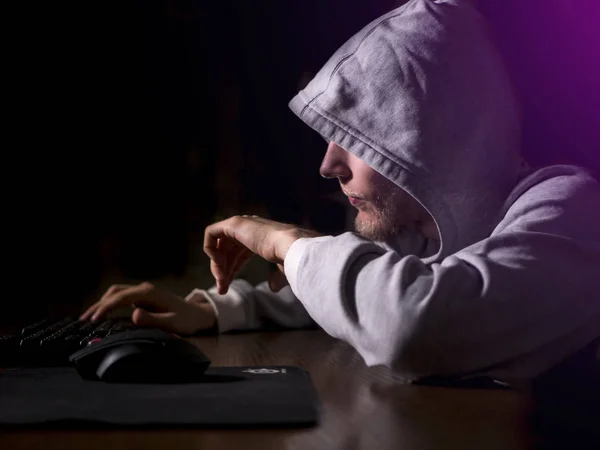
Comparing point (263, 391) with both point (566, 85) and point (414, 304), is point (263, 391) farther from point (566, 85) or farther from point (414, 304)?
point (566, 85)

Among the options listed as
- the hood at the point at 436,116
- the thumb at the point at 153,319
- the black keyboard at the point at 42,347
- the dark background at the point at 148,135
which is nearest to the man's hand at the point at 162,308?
the thumb at the point at 153,319

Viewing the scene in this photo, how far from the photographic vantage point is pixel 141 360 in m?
0.75

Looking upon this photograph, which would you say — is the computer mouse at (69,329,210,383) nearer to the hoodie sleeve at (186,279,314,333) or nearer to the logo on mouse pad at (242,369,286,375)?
the logo on mouse pad at (242,369,286,375)

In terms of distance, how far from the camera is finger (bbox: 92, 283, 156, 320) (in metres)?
1.33

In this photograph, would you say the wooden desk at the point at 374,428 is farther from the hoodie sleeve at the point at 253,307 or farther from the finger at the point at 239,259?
the hoodie sleeve at the point at 253,307

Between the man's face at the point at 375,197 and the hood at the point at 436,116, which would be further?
the man's face at the point at 375,197

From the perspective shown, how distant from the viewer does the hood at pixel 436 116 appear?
40.7 inches

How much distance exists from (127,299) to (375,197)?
494 millimetres

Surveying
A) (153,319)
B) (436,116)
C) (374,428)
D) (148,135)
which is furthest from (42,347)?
(148,135)

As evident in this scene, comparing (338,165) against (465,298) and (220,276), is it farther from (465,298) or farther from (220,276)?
(465,298)

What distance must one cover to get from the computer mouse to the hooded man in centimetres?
15

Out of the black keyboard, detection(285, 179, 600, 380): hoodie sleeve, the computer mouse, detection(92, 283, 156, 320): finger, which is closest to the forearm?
detection(285, 179, 600, 380): hoodie sleeve

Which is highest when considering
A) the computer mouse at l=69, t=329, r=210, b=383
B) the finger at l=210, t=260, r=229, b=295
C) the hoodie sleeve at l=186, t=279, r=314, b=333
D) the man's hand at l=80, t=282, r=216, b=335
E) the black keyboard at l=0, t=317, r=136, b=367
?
the computer mouse at l=69, t=329, r=210, b=383

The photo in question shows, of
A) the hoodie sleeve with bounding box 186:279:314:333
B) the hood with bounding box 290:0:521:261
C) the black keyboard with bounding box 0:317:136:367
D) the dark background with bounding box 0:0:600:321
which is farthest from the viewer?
the dark background with bounding box 0:0:600:321
